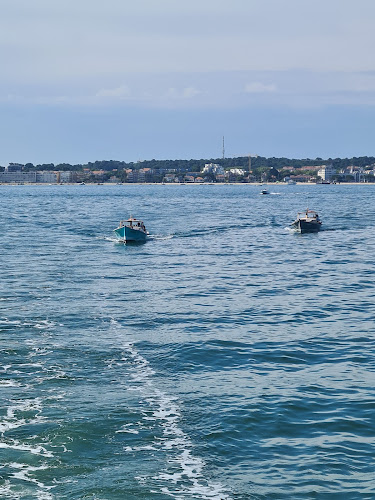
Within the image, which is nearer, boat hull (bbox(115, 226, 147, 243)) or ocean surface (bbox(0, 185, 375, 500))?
ocean surface (bbox(0, 185, 375, 500))

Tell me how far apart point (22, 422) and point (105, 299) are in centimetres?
1910

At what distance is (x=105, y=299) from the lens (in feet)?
128

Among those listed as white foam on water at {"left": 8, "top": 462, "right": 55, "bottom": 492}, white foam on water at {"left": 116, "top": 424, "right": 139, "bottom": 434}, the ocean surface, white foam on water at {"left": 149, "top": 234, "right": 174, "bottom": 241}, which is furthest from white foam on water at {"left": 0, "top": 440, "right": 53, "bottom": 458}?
white foam on water at {"left": 149, "top": 234, "right": 174, "bottom": 241}

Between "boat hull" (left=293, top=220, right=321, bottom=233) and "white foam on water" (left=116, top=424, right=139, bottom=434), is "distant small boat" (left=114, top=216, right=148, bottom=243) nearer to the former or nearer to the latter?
"boat hull" (left=293, top=220, right=321, bottom=233)

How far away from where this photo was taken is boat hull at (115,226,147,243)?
71.5 meters

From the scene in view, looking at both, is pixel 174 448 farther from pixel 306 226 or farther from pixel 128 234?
pixel 306 226

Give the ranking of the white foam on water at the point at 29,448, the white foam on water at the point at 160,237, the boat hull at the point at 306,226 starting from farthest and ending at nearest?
1. the boat hull at the point at 306,226
2. the white foam on water at the point at 160,237
3. the white foam on water at the point at 29,448

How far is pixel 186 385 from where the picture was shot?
23672 mm

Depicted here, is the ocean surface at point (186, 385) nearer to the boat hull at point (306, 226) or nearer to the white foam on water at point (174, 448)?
the white foam on water at point (174, 448)

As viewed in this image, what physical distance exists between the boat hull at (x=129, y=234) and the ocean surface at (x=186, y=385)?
21666 millimetres

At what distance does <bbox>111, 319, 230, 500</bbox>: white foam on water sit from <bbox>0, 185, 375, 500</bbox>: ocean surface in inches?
1.9

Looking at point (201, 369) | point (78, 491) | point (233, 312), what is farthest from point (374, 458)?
point (233, 312)

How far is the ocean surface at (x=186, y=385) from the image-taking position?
16891 millimetres

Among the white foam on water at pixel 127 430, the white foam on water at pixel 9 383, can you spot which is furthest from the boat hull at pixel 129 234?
the white foam on water at pixel 127 430
